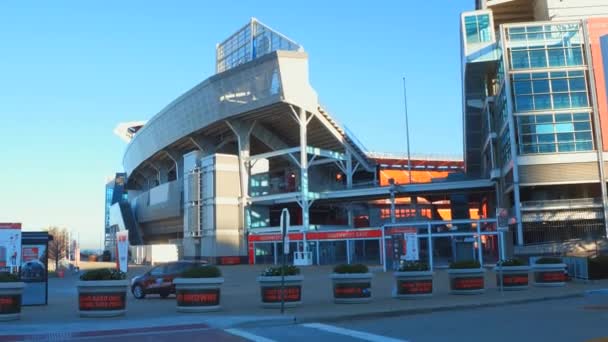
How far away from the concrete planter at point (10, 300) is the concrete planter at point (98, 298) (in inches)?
58.7

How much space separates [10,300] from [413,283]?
11810 mm

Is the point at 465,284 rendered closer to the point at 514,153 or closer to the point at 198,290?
the point at 198,290

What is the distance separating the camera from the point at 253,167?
6738 cm

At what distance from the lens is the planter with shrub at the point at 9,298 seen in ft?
50.5

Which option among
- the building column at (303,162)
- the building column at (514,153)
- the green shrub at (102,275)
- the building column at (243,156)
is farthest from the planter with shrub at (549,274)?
the building column at (243,156)

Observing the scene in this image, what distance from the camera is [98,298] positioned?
53.2 feet

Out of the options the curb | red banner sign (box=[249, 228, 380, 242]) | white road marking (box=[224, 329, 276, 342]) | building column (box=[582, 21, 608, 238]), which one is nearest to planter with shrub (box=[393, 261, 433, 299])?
the curb

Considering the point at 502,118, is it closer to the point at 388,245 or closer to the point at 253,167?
the point at 388,245

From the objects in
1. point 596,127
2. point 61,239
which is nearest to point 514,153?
point 596,127

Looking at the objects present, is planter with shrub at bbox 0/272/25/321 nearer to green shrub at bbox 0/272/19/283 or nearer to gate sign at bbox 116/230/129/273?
green shrub at bbox 0/272/19/283

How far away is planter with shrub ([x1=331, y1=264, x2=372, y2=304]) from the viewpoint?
18.3 meters

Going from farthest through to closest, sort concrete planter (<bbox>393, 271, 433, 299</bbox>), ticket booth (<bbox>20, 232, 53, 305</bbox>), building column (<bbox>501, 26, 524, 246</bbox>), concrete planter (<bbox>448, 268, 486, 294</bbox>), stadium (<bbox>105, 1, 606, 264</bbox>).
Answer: stadium (<bbox>105, 1, 606, 264</bbox>)
building column (<bbox>501, 26, 524, 246</bbox>)
concrete planter (<bbox>448, 268, 486, 294</bbox>)
ticket booth (<bbox>20, 232, 53, 305</bbox>)
concrete planter (<bbox>393, 271, 433, 299</bbox>)

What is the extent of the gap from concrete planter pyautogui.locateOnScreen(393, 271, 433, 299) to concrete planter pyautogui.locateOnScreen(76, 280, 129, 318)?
28.6ft

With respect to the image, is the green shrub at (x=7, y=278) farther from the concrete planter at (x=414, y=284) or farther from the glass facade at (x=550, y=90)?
the glass facade at (x=550, y=90)
